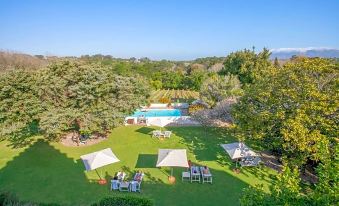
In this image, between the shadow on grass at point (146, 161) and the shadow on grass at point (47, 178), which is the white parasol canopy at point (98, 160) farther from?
the shadow on grass at point (146, 161)

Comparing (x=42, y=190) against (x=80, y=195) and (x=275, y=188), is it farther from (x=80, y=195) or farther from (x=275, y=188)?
(x=275, y=188)

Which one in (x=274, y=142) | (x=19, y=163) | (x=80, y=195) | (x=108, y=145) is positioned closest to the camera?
(x=80, y=195)

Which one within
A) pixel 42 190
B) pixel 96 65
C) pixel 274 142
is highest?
pixel 96 65

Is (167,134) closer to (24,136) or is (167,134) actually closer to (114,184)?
(114,184)

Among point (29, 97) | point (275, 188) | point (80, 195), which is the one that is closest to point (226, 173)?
point (80, 195)

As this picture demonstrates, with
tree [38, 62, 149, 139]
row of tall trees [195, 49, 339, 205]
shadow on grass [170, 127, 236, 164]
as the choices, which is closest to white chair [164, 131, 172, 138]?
shadow on grass [170, 127, 236, 164]

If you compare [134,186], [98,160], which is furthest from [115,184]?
[98,160]
